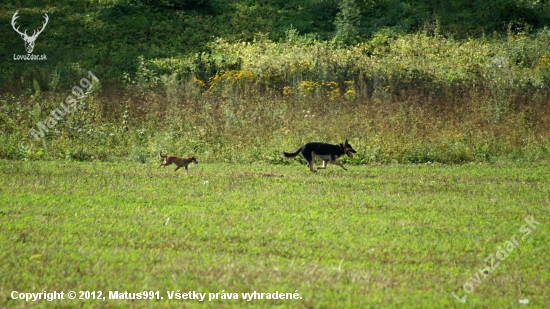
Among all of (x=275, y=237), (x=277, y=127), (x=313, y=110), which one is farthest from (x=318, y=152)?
(x=275, y=237)

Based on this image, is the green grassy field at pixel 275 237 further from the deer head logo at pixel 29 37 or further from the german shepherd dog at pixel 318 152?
the deer head logo at pixel 29 37

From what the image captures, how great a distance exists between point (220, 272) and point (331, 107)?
12.5m

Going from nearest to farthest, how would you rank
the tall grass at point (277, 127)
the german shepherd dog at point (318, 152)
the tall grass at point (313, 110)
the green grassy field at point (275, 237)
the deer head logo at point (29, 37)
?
the green grassy field at point (275, 237) → the german shepherd dog at point (318, 152) → the tall grass at point (277, 127) → the tall grass at point (313, 110) → the deer head logo at point (29, 37)

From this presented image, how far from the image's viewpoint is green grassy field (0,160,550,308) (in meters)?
6.28

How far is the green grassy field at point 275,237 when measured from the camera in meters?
6.28

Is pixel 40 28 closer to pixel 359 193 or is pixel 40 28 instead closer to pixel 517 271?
pixel 359 193

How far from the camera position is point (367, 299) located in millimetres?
6047

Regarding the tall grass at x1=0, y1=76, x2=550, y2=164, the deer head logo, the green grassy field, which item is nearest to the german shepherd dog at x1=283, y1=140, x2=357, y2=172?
the green grassy field

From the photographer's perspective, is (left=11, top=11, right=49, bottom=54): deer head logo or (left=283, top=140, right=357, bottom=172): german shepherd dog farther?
(left=11, top=11, right=49, bottom=54): deer head logo

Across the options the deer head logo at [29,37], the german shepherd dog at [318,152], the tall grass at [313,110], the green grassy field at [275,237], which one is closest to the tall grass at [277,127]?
the tall grass at [313,110]

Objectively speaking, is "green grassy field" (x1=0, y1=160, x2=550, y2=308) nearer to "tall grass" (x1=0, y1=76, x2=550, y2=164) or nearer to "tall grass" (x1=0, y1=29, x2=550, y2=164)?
"tall grass" (x1=0, y1=76, x2=550, y2=164)

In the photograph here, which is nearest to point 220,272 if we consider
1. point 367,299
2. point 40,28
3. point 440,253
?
point 367,299

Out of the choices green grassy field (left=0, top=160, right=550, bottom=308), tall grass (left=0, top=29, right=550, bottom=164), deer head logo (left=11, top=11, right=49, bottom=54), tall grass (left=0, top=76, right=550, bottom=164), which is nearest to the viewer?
green grassy field (left=0, top=160, right=550, bottom=308)

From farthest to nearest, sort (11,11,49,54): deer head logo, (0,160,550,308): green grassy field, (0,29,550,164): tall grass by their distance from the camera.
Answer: (11,11,49,54): deer head logo, (0,29,550,164): tall grass, (0,160,550,308): green grassy field
